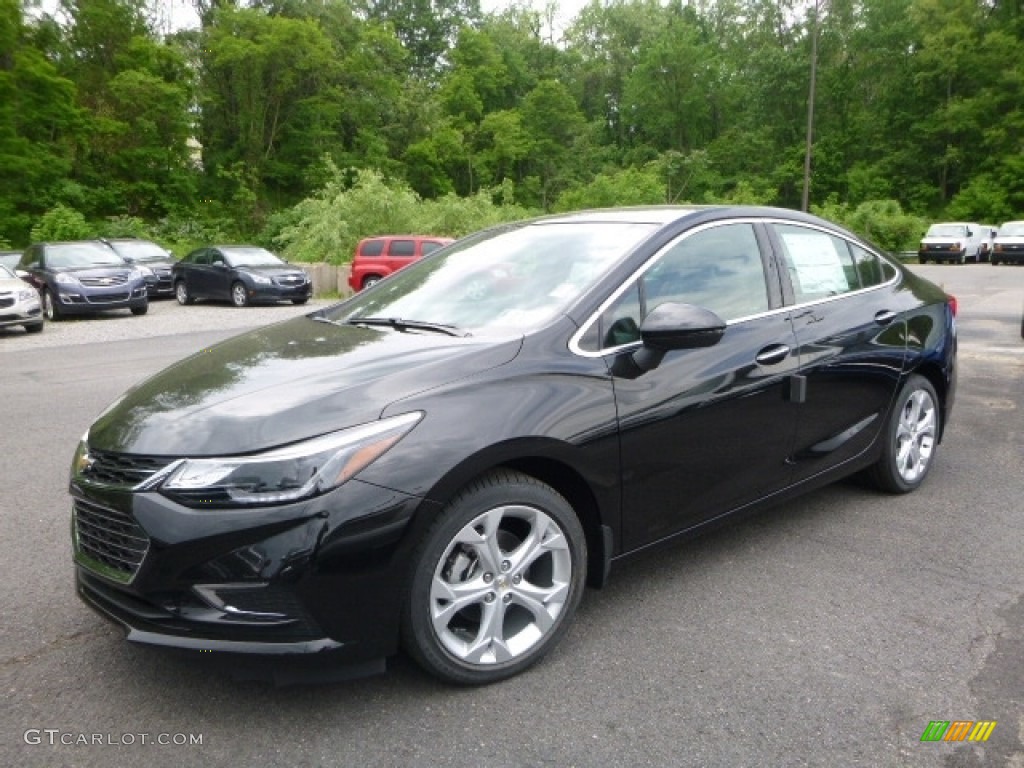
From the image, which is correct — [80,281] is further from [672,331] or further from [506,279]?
[672,331]

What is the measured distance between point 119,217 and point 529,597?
43029 mm

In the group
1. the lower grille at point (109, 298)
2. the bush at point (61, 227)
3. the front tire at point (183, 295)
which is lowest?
the front tire at point (183, 295)

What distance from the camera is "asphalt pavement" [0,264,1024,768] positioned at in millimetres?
2525

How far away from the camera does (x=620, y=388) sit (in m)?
3.18

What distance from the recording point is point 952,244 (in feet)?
114

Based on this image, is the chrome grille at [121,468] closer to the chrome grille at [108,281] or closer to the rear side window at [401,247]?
the chrome grille at [108,281]

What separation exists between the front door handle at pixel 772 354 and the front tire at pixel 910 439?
1.12 metres

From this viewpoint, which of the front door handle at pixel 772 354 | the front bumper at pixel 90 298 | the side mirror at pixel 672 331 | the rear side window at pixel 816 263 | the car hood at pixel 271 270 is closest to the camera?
the side mirror at pixel 672 331

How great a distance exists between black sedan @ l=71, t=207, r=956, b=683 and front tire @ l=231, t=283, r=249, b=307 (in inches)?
668

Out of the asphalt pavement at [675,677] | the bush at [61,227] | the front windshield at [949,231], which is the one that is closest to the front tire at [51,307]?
the asphalt pavement at [675,677]

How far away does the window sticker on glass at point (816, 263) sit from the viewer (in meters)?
4.19

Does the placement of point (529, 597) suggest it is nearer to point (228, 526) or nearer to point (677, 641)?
point (677, 641)

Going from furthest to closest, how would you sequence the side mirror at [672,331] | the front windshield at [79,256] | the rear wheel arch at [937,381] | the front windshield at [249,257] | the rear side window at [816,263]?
the front windshield at [249,257] → the front windshield at [79,256] → the rear wheel arch at [937,381] → the rear side window at [816,263] → the side mirror at [672,331]

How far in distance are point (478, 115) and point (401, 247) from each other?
45.6 m
